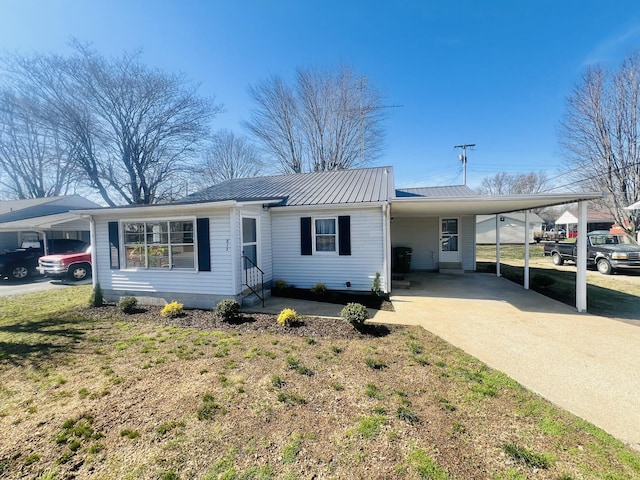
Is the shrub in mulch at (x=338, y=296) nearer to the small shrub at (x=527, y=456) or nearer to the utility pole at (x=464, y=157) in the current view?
the small shrub at (x=527, y=456)

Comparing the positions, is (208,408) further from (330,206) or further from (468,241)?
(468,241)

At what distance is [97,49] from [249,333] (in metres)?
20.6

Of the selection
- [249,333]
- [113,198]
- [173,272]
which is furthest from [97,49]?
[249,333]

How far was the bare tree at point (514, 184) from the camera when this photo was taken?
145 feet

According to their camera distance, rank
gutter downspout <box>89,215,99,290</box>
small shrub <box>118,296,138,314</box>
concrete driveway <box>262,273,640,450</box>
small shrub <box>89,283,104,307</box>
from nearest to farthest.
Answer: concrete driveway <box>262,273,640,450</box> → small shrub <box>118,296,138,314</box> → small shrub <box>89,283,104,307</box> → gutter downspout <box>89,215,99,290</box>

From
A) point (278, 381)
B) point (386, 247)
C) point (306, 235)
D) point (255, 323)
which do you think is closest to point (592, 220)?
point (386, 247)

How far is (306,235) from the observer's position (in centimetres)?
878

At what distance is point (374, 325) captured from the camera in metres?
5.79

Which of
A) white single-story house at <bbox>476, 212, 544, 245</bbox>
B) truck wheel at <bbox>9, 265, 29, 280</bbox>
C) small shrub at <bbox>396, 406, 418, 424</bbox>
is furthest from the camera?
white single-story house at <bbox>476, 212, 544, 245</bbox>

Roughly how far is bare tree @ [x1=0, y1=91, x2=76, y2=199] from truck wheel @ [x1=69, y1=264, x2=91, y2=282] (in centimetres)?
970

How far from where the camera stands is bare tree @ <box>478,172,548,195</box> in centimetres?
4431

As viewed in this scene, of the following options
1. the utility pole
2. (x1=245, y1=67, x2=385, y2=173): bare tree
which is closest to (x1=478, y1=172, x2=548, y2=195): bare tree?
the utility pole

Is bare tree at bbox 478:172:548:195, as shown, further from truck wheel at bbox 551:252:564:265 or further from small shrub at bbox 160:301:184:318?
small shrub at bbox 160:301:184:318

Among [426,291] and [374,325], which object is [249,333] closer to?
[374,325]
